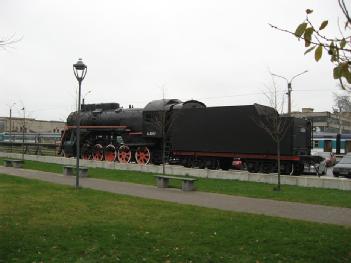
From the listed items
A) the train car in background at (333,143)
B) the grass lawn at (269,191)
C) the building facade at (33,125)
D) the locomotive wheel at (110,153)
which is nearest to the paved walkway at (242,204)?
the grass lawn at (269,191)

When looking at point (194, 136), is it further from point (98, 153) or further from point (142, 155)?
point (98, 153)

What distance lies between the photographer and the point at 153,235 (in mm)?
7715

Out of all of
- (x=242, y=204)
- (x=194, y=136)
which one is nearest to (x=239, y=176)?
(x=194, y=136)


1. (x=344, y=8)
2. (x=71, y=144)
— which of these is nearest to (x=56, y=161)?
(x=71, y=144)

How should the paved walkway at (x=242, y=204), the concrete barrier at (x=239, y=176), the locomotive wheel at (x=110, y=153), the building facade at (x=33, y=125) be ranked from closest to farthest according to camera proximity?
the paved walkway at (x=242, y=204) → the concrete barrier at (x=239, y=176) → the locomotive wheel at (x=110, y=153) → the building facade at (x=33, y=125)

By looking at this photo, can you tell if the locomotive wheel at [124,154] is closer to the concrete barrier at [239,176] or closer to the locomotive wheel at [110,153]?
the locomotive wheel at [110,153]

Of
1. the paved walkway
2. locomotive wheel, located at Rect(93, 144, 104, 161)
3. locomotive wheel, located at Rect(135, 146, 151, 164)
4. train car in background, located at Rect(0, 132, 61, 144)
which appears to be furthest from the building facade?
the paved walkway

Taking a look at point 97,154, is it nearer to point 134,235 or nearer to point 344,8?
point 134,235

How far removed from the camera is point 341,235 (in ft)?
25.9

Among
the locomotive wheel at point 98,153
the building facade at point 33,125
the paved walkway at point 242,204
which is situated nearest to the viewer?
the paved walkway at point 242,204

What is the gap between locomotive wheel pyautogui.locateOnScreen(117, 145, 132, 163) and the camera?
2631 cm

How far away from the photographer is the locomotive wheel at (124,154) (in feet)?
86.3

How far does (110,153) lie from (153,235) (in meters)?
20.3

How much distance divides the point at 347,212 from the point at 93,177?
11312mm
